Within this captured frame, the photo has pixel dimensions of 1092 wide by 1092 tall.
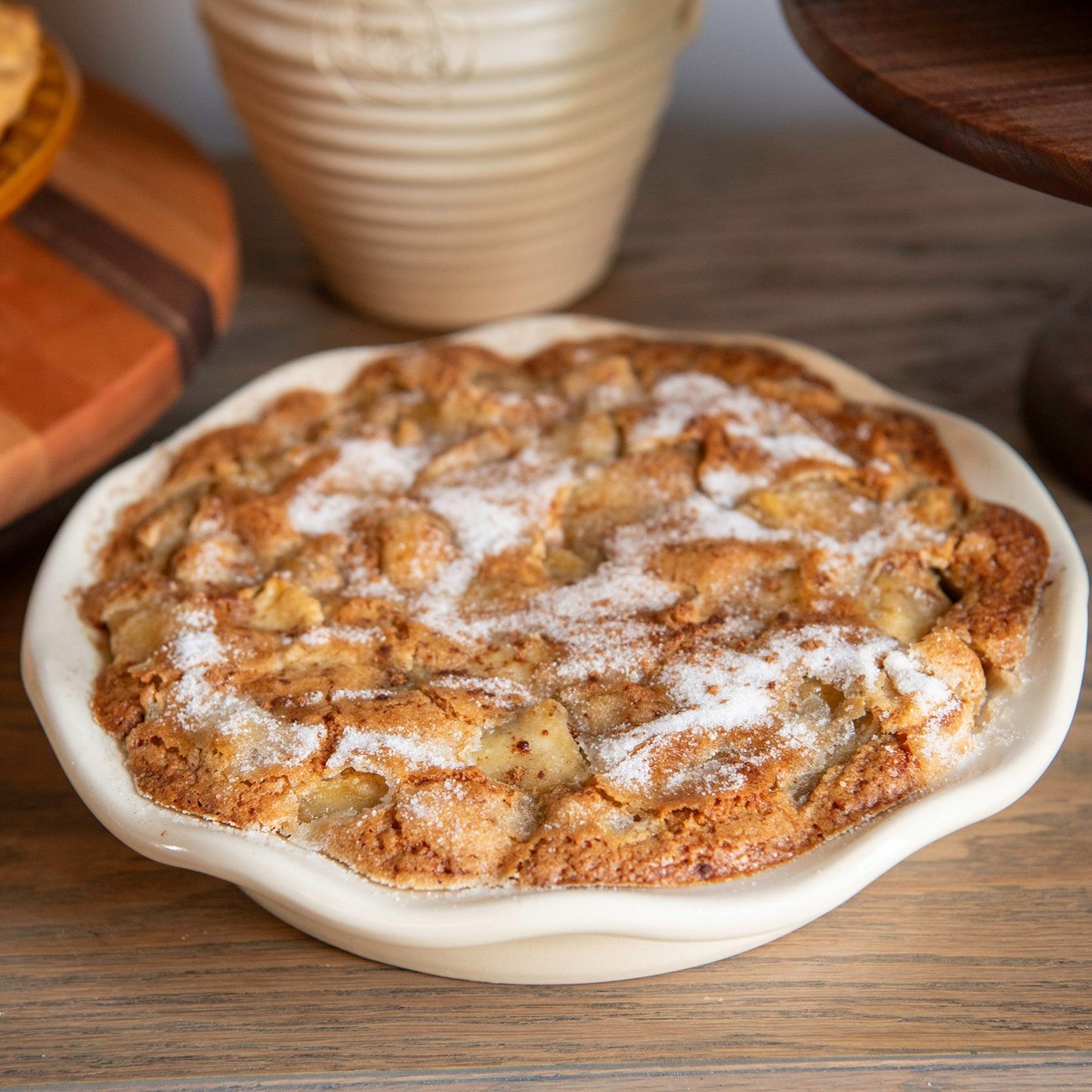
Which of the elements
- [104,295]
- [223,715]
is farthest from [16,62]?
[223,715]

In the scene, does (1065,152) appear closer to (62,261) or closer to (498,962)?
(498,962)

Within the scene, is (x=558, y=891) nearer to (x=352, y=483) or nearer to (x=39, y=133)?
(x=352, y=483)

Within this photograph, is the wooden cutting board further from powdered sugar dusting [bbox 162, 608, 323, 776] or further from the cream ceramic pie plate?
powdered sugar dusting [bbox 162, 608, 323, 776]

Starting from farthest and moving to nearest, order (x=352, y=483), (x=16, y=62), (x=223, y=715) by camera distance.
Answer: (x=16, y=62)
(x=352, y=483)
(x=223, y=715)

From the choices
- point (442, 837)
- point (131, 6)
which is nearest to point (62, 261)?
point (131, 6)

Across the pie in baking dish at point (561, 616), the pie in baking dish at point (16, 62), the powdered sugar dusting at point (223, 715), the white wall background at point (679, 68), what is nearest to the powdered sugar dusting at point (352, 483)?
the pie in baking dish at point (561, 616)

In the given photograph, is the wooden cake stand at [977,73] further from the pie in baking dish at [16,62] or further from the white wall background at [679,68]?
the white wall background at [679,68]

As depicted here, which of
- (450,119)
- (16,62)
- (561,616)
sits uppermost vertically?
(16,62)
